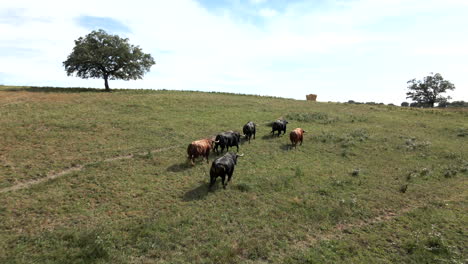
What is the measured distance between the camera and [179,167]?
659 inches

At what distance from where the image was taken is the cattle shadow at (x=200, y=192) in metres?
12.8

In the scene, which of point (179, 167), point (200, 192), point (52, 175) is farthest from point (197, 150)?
Result: point (52, 175)

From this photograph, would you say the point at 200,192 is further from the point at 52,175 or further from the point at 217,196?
the point at 52,175

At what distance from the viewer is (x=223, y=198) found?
1292cm

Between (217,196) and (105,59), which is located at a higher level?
(105,59)

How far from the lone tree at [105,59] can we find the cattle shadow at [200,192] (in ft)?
123

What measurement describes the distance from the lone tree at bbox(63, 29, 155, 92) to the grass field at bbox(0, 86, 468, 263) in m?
18.6

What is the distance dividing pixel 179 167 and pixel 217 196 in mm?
4578

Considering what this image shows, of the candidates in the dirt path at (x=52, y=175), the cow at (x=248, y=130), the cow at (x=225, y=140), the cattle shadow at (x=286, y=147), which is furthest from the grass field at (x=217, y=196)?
the cow at (x=248, y=130)

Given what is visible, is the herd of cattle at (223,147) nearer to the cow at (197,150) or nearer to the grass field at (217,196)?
the cow at (197,150)

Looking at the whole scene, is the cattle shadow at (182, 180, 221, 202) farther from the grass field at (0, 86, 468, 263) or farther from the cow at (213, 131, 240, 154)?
the cow at (213, 131, 240, 154)

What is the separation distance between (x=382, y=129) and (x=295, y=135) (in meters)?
13.9

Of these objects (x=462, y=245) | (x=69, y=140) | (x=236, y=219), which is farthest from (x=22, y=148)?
(x=462, y=245)

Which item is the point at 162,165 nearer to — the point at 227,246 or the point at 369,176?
the point at 227,246
